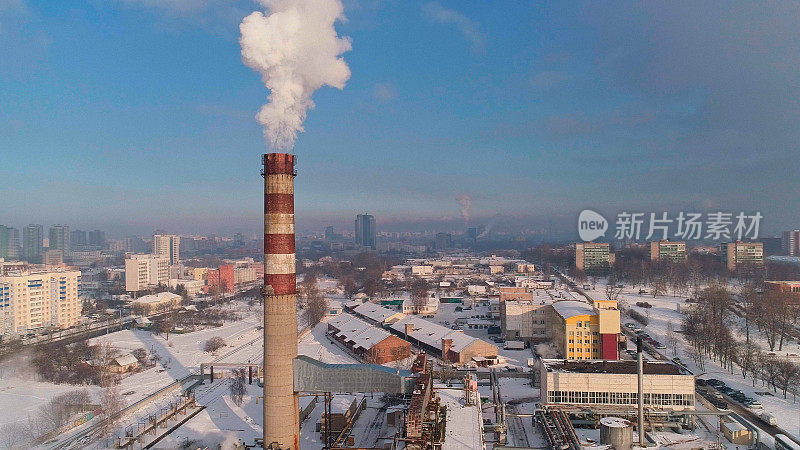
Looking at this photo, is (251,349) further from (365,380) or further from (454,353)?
(365,380)

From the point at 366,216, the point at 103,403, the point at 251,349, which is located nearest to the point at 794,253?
the point at 251,349

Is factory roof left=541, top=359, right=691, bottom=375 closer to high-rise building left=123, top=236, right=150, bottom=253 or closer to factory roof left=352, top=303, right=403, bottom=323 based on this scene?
factory roof left=352, top=303, right=403, bottom=323

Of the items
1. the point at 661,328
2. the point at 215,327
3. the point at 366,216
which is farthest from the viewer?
the point at 366,216

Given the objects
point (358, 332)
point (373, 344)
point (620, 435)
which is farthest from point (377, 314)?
point (620, 435)

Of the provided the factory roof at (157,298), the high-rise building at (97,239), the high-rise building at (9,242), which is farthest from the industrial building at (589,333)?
the high-rise building at (97,239)

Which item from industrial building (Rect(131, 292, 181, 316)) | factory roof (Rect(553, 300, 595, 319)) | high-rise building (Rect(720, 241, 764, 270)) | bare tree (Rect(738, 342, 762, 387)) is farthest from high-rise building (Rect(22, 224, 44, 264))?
high-rise building (Rect(720, 241, 764, 270))
